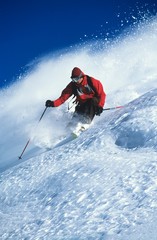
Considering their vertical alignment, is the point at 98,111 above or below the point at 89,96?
below

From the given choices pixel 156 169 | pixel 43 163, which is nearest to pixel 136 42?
pixel 43 163

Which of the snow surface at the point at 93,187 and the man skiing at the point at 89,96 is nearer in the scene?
the snow surface at the point at 93,187

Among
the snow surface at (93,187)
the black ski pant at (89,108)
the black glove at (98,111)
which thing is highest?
the black ski pant at (89,108)

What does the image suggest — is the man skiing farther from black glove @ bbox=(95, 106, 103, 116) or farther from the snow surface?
the snow surface

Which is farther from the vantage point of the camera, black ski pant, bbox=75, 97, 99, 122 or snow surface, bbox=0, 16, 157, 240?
black ski pant, bbox=75, 97, 99, 122

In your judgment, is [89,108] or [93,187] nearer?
[93,187]

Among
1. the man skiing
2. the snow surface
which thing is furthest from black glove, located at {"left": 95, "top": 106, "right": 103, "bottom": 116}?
the snow surface

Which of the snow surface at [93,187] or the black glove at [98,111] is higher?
the black glove at [98,111]

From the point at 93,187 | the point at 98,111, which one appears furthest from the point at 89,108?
the point at 93,187

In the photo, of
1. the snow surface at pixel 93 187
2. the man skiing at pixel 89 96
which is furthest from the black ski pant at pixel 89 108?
the snow surface at pixel 93 187

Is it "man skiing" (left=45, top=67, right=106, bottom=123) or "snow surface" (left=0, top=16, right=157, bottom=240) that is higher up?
"man skiing" (left=45, top=67, right=106, bottom=123)

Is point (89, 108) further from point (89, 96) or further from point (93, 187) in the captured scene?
point (93, 187)

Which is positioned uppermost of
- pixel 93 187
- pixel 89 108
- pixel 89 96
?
pixel 89 96

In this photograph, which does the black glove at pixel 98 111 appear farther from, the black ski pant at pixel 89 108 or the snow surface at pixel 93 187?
the snow surface at pixel 93 187
